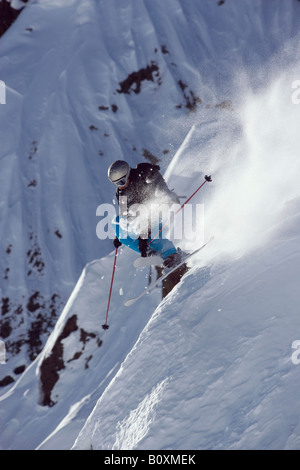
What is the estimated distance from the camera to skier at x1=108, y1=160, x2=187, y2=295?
20.5 ft

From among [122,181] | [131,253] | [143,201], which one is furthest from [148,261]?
[131,253]

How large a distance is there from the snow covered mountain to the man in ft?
2.79

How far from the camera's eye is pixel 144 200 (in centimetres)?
638

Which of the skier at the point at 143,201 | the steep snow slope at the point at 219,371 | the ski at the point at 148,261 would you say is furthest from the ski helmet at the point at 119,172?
the steep snow slope at the point at 219,371

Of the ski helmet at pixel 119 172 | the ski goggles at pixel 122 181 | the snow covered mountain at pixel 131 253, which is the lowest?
the snow covered mountain at pixel 131 253

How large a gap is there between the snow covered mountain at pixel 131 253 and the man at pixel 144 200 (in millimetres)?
851

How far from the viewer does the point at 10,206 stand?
79.2ft

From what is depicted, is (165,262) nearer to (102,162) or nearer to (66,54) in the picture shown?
(102,162)

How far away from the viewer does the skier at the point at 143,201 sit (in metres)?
6.25

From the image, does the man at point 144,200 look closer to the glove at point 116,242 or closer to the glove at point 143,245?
the glove at point 143,245

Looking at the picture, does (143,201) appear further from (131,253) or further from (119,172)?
(131,253)

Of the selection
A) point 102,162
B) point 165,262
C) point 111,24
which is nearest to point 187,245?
point 165,262

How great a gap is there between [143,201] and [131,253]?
163 inches
